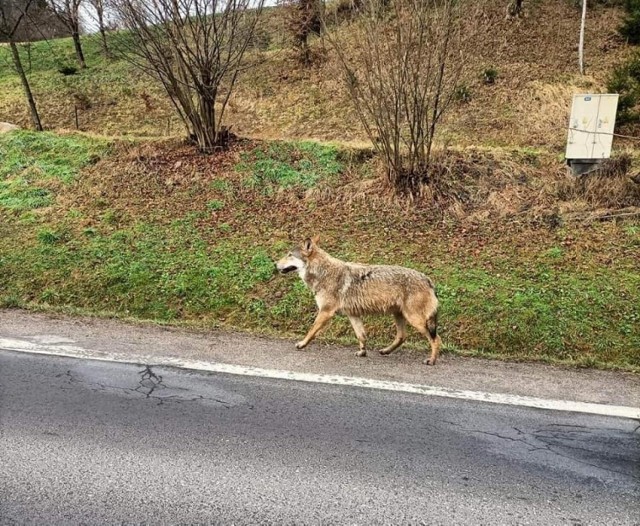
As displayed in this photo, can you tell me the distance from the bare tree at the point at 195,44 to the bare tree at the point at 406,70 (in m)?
3.73

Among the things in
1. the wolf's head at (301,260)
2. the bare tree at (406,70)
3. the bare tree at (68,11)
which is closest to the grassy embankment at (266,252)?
the wolf's head at (301,260)

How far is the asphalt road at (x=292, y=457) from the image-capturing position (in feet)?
12.0

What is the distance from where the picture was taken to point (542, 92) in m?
21.5

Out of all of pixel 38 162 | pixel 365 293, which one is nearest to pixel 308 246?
pixel 365 293

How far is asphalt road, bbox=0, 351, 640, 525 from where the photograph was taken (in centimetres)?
365

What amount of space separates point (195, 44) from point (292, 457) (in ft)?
40.6

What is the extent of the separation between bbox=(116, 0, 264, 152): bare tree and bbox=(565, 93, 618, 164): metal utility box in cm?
883

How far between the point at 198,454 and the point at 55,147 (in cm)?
1441

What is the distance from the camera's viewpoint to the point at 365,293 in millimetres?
6441

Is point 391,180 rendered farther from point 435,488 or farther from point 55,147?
point 55,147

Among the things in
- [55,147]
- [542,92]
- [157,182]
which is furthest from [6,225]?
[542,92]

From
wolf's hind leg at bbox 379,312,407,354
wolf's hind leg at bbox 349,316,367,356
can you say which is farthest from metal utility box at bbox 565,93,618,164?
wolf's hind leg at bbox 349,316,367,356

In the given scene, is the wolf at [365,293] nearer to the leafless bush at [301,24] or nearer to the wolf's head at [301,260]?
the wolf's head at [301,260]

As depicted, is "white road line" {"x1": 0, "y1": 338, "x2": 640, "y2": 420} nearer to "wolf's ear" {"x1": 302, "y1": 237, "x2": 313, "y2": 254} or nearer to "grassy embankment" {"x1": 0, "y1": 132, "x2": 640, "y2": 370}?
"grassy embankment" {"x1": 0, "y1": 132, "x2": 640, "y2": 370}
